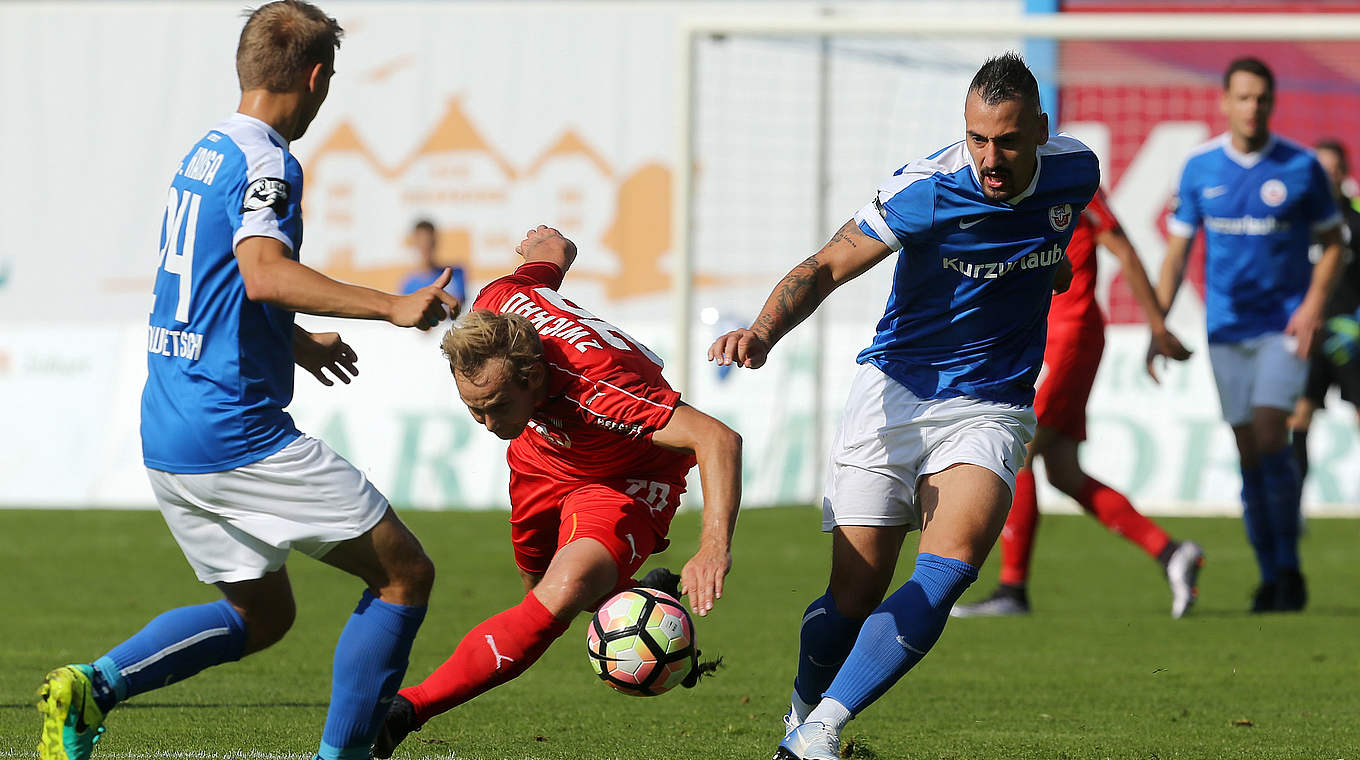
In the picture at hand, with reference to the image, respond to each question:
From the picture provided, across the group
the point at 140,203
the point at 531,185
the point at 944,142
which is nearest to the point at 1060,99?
the point at 944,142

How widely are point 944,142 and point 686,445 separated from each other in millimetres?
9408

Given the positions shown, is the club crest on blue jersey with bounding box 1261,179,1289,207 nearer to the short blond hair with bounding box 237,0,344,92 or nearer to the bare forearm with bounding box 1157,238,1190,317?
the bare forearm with bounding box 1157,238,1190,317

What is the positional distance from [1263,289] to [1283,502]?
42.2 inches

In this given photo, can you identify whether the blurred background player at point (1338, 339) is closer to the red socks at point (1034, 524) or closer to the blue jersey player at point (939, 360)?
the red socks at point (1034, 524)

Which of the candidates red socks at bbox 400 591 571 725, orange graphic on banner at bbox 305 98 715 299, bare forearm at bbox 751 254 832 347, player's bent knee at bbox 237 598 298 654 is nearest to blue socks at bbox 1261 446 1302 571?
bare forearm at bbox 751 254 832 347

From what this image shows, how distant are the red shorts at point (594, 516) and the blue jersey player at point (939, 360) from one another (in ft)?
1.65

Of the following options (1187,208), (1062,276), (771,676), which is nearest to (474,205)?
(1187,208)

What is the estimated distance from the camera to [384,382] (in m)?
14.2

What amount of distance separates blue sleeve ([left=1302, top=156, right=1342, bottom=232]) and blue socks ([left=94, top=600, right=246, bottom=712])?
6.13 meters

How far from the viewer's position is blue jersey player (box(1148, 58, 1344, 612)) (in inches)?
329

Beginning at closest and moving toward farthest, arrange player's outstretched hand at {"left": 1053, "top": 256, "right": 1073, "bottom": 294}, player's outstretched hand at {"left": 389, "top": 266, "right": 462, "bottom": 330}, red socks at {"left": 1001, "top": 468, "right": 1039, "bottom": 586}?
1. player's outstretched hand at {"left": 389, "top": 266, "right": 462, "bottom": 330}
2. player's outstretched hand at {"left": 1053, "top": 256, "right": 1073, "bottom": 294}
3. red socks at {"left": 1001, "top": 468, "right": 1039, "bottom": 586}

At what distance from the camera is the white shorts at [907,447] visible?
479 cm

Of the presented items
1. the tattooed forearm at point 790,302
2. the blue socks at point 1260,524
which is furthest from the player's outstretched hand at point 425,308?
the blue socks at point 1260,524

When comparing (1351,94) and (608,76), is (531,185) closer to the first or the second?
(608,76)
